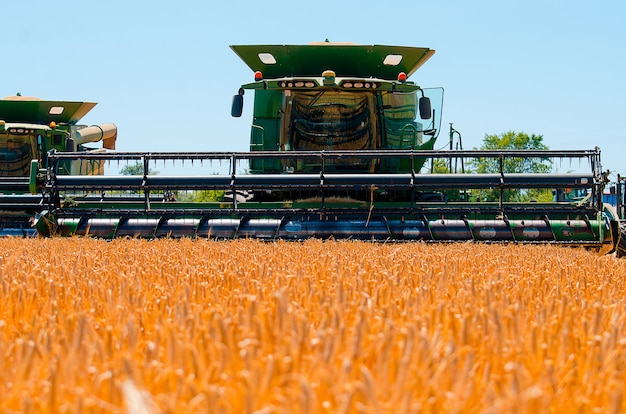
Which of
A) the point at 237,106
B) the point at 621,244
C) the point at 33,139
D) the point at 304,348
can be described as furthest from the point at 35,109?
the point at 304,348

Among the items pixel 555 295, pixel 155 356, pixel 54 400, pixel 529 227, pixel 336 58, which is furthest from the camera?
pixel 336 58

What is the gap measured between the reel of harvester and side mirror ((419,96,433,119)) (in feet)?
4.05

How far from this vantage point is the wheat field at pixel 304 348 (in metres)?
1.49

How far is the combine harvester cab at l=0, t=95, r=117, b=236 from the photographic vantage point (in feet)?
43.9

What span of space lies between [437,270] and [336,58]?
22.0 feet

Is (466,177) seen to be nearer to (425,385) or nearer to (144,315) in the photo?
(144,315)

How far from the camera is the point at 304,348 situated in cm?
190

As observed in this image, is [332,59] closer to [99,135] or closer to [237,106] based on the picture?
[237,106]

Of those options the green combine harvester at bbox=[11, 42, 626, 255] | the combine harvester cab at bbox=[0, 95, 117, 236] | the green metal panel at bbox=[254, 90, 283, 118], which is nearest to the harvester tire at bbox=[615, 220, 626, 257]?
the green combine harvester at bbox=[11, 42, 626, 255]

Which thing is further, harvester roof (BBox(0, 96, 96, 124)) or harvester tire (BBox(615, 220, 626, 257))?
harvester roof (BBox(0, 96, 96, 124))

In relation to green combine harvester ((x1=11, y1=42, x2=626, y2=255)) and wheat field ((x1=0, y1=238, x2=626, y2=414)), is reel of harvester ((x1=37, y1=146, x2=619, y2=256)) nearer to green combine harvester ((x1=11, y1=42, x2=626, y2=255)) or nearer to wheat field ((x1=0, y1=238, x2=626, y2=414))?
green combine harvester ((x1=11, y1=42, x2=626, y2=255))

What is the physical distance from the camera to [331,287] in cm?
331

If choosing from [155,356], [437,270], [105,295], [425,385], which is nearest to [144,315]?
[105,295]

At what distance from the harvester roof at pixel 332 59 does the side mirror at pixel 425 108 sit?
910mm
